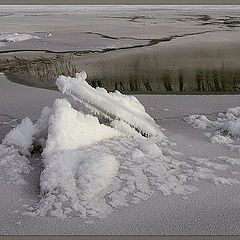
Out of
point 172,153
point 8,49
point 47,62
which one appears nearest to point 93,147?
point 172,153

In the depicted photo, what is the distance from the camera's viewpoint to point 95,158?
124 inches

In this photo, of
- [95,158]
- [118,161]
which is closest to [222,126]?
[118,161]

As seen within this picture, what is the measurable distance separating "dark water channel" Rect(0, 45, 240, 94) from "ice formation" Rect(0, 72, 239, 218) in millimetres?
2735

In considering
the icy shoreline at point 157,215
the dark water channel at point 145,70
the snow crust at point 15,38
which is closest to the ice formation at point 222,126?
the icy shoreline at point 157,215

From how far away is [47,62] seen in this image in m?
9.52

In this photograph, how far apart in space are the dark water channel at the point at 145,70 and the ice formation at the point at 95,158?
2735mm

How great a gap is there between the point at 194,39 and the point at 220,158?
405 inches

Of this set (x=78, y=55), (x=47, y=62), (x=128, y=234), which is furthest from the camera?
(x=78, y=55)

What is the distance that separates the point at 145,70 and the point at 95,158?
18.0ft

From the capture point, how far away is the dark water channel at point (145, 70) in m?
7.08

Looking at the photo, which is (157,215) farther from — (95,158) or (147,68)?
(147,68)

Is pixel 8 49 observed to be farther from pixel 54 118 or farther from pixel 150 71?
pixel 54 118

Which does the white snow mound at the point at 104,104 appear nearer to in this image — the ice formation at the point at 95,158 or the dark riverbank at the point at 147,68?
the ice formation at the point at 95,158

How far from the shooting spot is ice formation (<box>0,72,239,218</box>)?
9.27 ft
